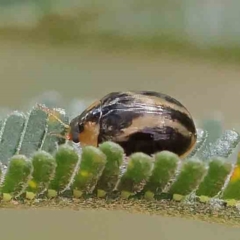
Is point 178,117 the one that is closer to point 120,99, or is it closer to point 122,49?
point 120,99

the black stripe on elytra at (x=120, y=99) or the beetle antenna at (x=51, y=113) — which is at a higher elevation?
the black stripe on elytra at (x=120, y=99)

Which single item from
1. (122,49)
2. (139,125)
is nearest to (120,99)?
(139,125)

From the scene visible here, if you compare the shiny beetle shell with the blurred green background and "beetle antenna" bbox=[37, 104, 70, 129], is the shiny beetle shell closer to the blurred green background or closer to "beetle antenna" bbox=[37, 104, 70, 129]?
"beetle antenna" bbox=[37, 104, 70, 129]

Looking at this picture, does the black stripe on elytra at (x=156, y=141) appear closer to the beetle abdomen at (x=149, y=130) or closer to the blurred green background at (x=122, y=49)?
the beetle abdomen at (x=149, y=130)

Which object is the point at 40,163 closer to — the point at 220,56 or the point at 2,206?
the point at 2,206

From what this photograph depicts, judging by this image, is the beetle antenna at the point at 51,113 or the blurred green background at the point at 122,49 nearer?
the beetle antenna at the point at 51,113

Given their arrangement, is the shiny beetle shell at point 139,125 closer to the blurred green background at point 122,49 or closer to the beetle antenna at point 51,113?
the beetle antenna at point 51,113

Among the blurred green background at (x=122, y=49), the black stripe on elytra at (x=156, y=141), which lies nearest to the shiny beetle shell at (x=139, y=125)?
the black stripe on elytra at (x=156, y=141)

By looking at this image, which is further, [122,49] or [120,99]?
[122,49]
